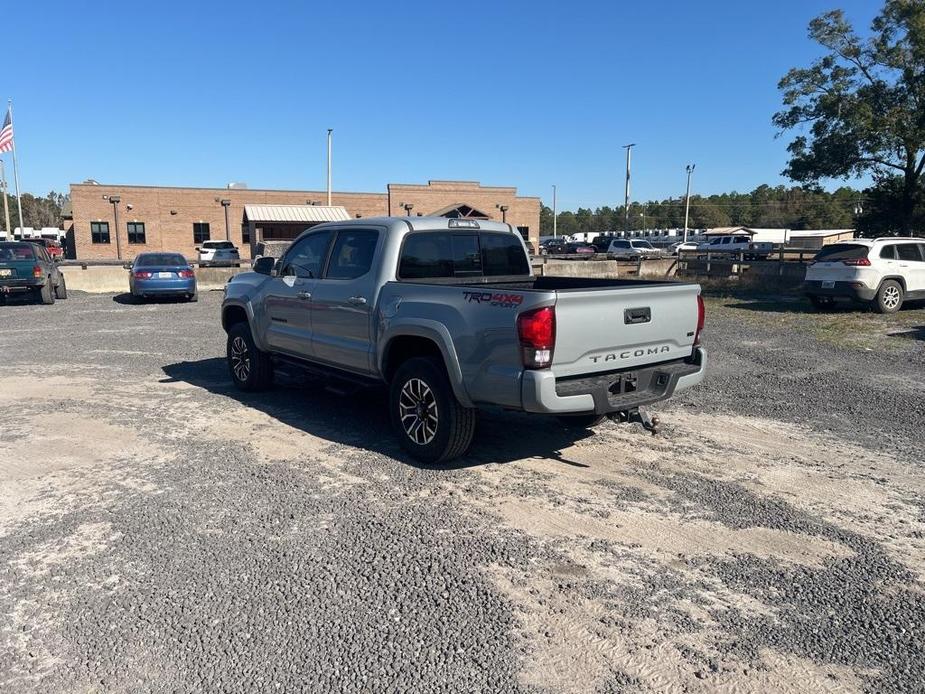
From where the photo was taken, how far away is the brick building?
4919cm

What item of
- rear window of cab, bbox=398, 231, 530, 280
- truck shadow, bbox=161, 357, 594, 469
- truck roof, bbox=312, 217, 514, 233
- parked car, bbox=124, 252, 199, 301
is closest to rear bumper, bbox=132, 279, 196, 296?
parked car, bbox=124, 252, 199, 301

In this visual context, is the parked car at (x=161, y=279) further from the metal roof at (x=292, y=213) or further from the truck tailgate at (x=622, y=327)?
the metal roof at (x=292, y=213)

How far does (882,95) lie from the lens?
23891mm

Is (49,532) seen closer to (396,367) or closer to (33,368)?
(396,367)

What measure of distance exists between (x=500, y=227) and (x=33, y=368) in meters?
6.96

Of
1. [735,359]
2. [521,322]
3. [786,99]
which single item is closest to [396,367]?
[521,322]

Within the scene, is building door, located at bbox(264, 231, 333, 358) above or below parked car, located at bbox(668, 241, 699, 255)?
below

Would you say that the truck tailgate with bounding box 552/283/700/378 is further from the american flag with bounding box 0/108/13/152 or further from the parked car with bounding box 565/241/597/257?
the parked car with bounding box 565/241/597/257

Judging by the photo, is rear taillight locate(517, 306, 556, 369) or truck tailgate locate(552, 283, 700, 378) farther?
truck tailgate locate(552, 283, 700, 378)

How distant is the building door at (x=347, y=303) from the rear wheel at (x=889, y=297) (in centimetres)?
1263

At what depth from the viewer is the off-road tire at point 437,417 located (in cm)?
514

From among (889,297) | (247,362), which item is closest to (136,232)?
(247,362)

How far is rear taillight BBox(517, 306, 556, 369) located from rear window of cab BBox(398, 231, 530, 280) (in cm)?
171

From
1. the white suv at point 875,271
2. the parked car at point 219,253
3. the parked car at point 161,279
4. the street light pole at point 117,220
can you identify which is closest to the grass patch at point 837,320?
the white suv at point 875,271
